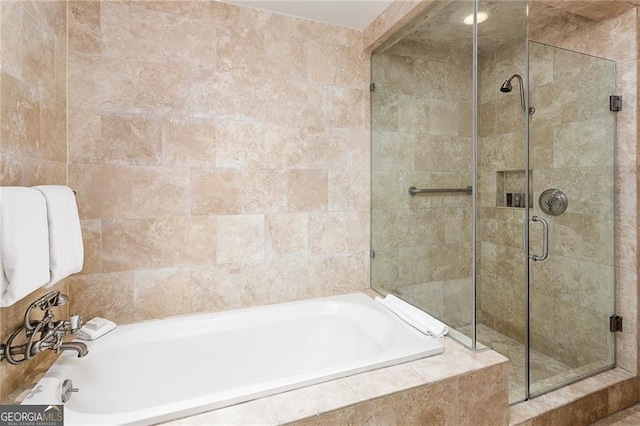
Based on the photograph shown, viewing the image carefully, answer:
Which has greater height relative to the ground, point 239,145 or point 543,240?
point 239,145

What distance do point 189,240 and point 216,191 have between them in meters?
0.34

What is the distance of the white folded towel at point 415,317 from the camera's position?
5.31 ft

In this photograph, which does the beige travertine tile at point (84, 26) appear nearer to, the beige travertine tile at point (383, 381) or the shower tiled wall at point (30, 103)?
the shower tiled wall at point (30, 103)

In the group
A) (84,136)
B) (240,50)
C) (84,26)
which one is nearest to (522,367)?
(240,50)

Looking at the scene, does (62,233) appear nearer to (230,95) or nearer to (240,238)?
(240,238)

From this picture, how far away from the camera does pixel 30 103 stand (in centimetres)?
130

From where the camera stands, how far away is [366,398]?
1.15 m

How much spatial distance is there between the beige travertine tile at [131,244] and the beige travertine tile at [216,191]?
26 centimetres

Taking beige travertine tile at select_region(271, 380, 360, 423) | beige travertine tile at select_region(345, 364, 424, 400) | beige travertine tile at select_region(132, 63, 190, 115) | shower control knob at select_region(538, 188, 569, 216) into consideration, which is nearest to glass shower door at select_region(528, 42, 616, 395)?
shower control knob at select_region(538, 188, 569, 216)

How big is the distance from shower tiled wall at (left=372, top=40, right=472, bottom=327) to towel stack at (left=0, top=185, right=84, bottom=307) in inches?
69.9

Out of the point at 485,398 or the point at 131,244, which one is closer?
the point at 485,398

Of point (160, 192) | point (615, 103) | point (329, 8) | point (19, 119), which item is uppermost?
point (329, 8)

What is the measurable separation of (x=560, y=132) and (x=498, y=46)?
2.28 ft

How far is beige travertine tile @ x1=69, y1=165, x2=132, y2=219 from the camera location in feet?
5.51
